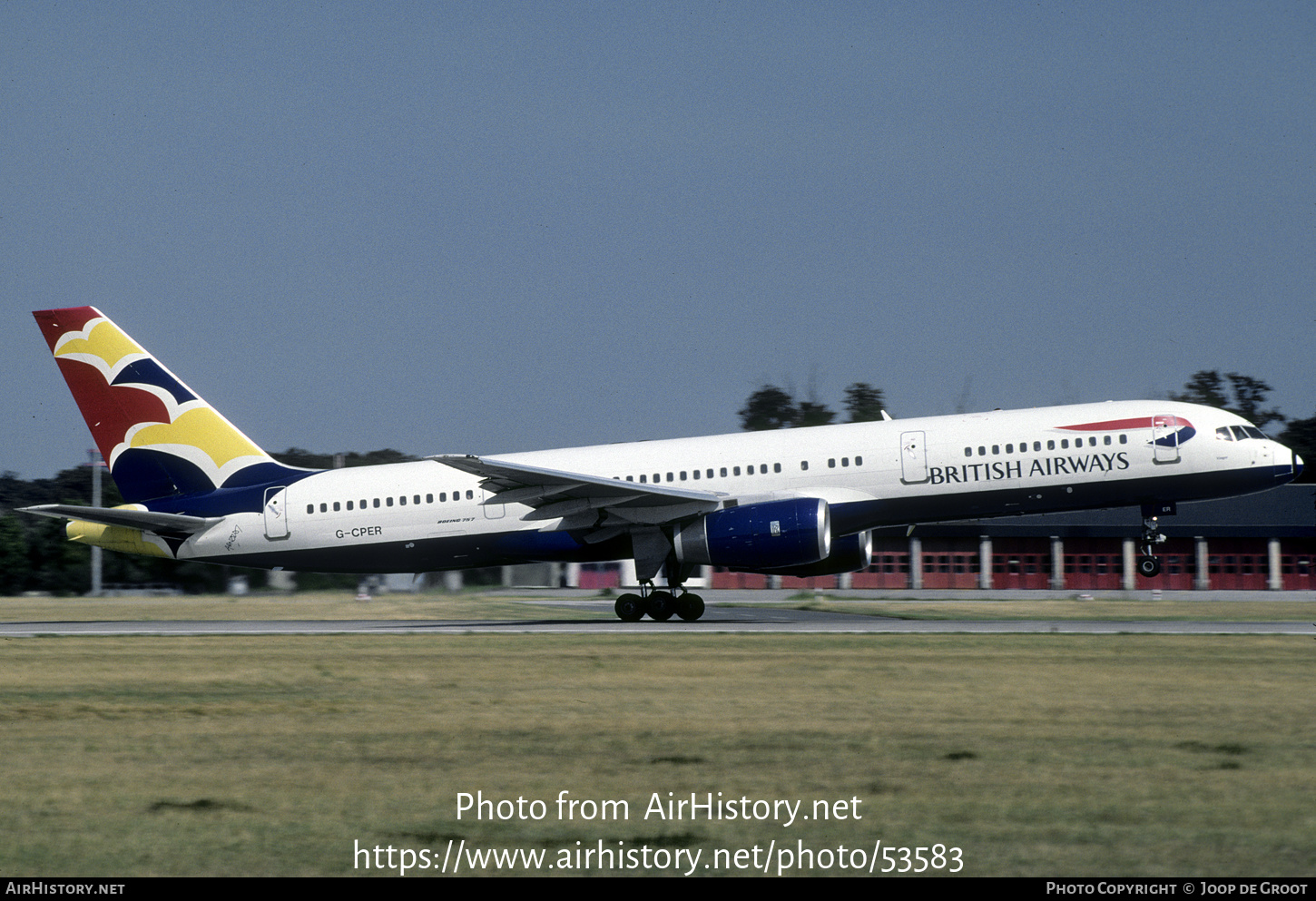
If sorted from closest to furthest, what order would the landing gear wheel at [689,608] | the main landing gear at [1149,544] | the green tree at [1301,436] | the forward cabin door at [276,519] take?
the main landing gear at [1149,544], the landing gear wheel at [689,608], the forward cabin door at [276,519], the green tree at [1301,436]

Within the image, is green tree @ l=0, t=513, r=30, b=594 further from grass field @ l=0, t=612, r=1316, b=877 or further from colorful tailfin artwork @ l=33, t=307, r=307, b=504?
grass field @ l=0, t=612, r=1316, b=877

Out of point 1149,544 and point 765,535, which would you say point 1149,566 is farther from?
point 765,535

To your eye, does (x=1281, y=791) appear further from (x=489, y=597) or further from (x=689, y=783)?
(x=489, y=597)

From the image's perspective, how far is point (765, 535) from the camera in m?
25.5

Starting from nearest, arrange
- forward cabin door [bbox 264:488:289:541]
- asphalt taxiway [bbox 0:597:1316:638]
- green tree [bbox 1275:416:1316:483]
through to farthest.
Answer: asphalt taxiway [bbox 0:597:1316:638], forward cabin door [bbox 264:488:289:541], green tree [bbox 1275:416:1316:483]

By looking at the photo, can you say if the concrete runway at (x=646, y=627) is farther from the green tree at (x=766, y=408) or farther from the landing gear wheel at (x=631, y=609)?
the green tree at (x=766, y=408)

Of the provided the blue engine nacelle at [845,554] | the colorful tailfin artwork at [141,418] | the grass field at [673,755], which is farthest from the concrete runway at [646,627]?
the grass field at [673,755]

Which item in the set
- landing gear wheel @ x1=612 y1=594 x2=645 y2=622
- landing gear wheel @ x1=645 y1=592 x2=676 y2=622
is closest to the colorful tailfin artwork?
landing gear wheel @ x1=612 y1=594 x2=645 y2=622

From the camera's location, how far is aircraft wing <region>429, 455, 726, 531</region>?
25.5 meters

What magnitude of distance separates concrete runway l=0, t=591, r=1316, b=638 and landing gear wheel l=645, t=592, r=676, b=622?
32 cm

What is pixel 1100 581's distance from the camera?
67.8 m

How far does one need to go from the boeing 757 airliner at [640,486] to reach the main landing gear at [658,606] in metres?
0.04

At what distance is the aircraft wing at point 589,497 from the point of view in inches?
1005
